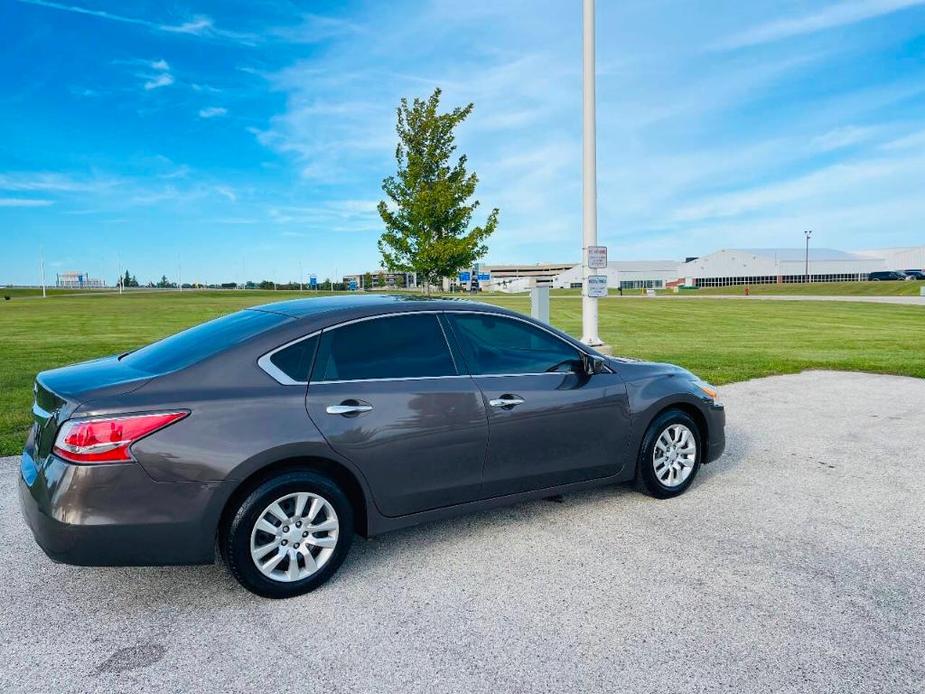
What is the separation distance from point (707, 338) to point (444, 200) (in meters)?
8.91

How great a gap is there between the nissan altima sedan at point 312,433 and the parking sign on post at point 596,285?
710 cm

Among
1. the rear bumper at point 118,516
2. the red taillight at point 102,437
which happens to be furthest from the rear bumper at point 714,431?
the red taillight at point 102,437

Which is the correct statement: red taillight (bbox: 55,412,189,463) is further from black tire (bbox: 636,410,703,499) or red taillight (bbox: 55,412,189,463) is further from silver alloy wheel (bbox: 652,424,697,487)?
silver alloy wheel (bbox: 652,424,697,487)

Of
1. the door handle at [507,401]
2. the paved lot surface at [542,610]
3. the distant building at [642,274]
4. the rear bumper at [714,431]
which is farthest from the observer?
the distant building at [642,274]

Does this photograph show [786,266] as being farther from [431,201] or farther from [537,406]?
[537,406]

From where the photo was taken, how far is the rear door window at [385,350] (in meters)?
3.66

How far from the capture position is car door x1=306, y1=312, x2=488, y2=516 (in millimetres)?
3535

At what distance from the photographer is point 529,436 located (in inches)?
163

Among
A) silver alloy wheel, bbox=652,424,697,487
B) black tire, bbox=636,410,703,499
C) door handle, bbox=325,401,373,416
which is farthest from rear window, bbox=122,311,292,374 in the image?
silver alloy wheel, bbox=652,424,697,487

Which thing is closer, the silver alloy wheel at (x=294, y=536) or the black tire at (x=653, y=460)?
the silver alloy wheel at (x=294, y=536)

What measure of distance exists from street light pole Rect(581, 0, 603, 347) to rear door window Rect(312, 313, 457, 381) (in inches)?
324

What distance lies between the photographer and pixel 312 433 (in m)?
3.38

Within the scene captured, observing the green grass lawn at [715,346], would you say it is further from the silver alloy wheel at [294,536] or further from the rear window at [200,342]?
the silver alloy wheel at [294,536]

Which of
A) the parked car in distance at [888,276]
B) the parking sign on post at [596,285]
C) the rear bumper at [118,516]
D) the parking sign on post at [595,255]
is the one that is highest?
the parked car in distance at [888,276]
